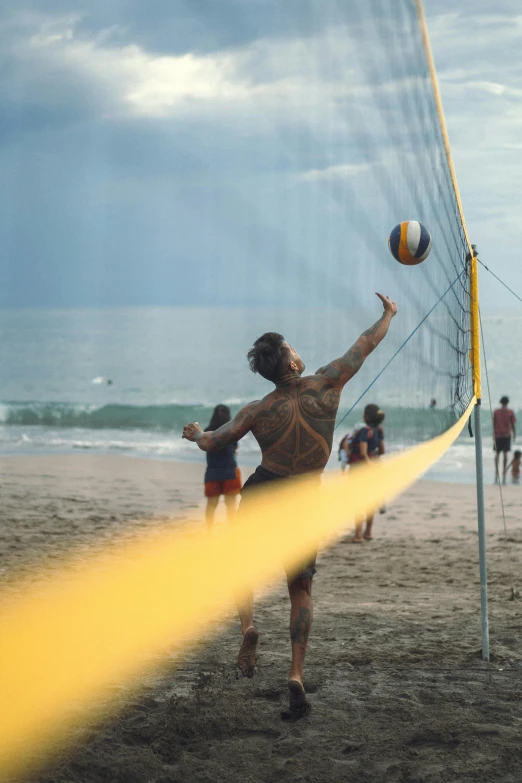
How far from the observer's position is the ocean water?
69.1 feet

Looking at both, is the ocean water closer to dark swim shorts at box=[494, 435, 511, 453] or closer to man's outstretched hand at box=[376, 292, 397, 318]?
dark swim shorts at box=[494, 435, 511, 453]

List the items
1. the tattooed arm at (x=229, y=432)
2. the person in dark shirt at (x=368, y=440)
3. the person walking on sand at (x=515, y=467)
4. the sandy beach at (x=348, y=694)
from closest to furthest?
the sandy beach at (x=348, y=694), the tattooed arm at (x=229, y=432), the person in dark shirt at (x=368, y=440), the person walking on sand at (x=515, y=467)

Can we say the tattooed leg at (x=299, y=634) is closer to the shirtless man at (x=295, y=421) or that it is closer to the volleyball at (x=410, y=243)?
the shirtless man at (x=295, y=421)

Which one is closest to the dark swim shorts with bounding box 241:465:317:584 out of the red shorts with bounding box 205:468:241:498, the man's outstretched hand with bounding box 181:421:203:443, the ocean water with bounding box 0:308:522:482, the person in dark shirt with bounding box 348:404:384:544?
the man's outstretched hand with bounding box 181:421:203:443

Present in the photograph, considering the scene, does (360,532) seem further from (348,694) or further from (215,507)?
(348,694)

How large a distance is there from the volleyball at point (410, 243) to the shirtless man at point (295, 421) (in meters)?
1.63

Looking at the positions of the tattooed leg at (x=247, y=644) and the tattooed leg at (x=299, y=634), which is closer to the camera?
the tattooed leg at (x=299, y=634)

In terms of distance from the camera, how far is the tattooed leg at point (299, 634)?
11.8ft

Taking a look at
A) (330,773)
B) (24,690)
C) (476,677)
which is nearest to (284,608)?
(476,677)

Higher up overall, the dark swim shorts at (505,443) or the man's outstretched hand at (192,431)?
the man's outstretched hand at (192,431)

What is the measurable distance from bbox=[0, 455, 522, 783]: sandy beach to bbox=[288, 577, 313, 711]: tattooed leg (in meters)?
0.10

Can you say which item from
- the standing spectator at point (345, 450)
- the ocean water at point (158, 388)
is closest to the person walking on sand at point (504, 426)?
the ocean water at point (158, 388)

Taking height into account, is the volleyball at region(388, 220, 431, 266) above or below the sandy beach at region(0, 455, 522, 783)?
above

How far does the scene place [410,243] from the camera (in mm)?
5285
